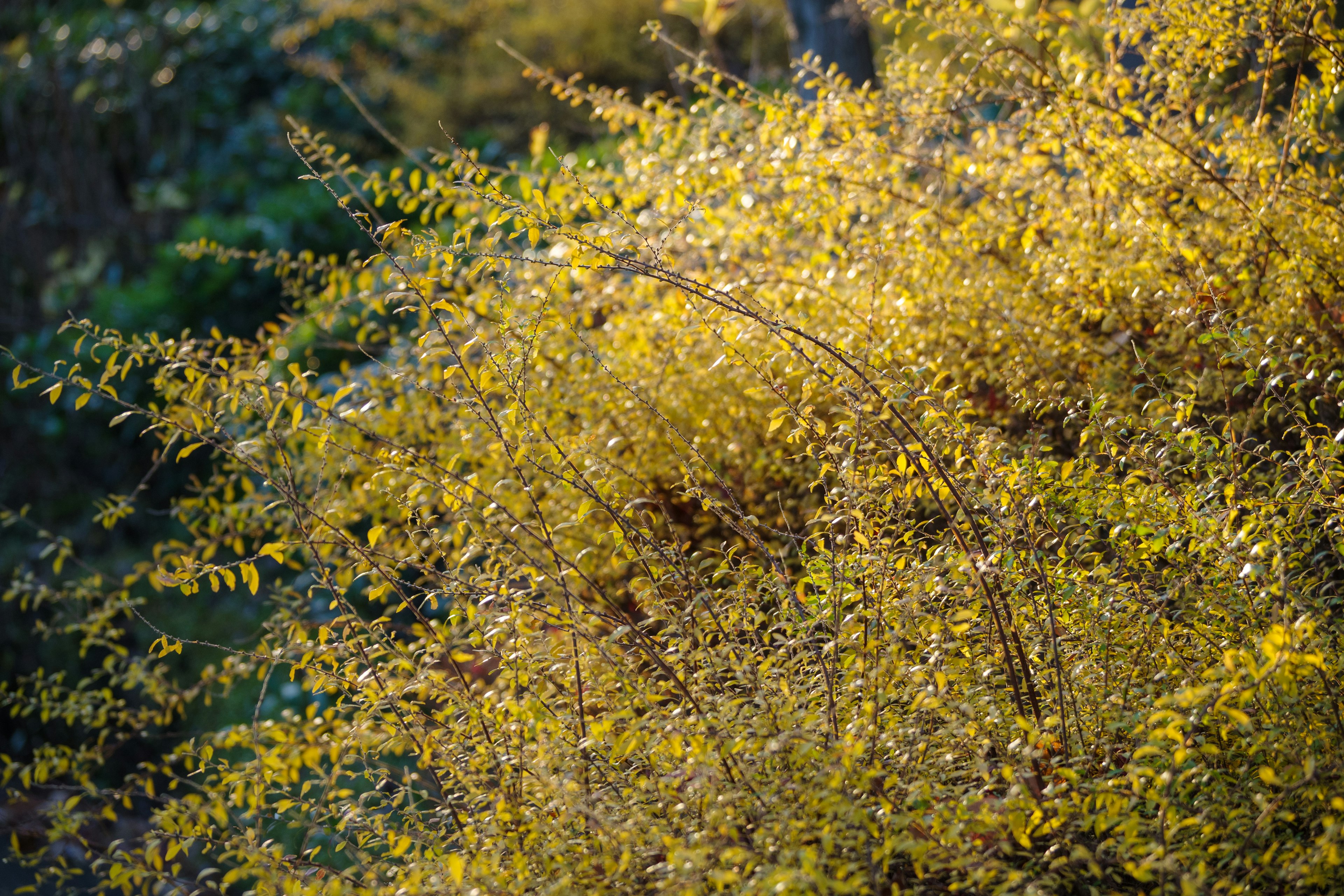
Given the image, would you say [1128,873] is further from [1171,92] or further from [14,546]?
[14,546]

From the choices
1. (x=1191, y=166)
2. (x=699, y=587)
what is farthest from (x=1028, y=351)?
(x=699, y=587)

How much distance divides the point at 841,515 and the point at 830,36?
4282 mm

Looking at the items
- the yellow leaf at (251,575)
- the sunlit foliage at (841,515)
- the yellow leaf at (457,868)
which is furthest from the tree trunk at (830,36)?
the yellow leaf at (457,868)

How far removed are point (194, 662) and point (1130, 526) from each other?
15.4ft

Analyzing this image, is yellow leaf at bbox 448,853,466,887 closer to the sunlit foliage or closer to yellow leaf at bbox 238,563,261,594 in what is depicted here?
the sunlit foliage

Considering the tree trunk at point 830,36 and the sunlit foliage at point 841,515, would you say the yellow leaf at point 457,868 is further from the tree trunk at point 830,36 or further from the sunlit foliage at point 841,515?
the tree trunk at point 830,36

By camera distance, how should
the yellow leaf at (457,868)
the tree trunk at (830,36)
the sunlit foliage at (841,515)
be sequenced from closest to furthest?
1. the yellow leaf at (457,868)
2. the sunlit foliage at (841,515)
3. the tree trunk at (830,36)

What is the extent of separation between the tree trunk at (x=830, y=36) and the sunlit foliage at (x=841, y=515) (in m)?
2.13

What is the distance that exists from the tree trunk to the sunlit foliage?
213 centimetres

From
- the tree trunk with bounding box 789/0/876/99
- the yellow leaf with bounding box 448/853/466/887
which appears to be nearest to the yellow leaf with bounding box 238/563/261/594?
the yellow leaf with bounding box 448/853/466/887

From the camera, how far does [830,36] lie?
563 centimetres

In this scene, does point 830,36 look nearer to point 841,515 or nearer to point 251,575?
point 841,515

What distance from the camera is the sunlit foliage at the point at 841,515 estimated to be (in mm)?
1749

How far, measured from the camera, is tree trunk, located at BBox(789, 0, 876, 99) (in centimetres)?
563
